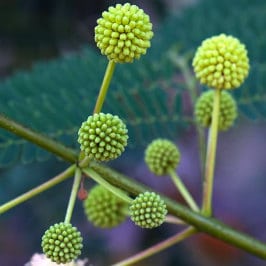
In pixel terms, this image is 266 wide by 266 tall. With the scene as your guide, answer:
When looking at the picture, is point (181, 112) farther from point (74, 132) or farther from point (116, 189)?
point (116, 189)

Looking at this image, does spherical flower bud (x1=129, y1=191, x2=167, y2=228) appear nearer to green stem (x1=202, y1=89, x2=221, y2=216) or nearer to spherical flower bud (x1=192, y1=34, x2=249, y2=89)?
green stem (x1=202, y1=89, x2=221, y2=216)

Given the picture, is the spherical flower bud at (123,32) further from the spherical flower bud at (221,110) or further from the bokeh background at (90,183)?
the bokeh background at (90,183)

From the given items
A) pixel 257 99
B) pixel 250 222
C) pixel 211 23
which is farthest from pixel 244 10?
pixel 250 222

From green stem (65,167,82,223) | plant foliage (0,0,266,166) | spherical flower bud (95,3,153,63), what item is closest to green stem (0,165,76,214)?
green stem (65,167,82,223)

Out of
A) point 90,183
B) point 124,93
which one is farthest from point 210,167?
point 90,183

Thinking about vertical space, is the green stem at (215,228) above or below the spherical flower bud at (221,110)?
below

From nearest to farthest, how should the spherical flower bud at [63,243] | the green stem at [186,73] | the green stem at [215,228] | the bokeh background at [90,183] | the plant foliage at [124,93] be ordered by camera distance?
1. the spherical flower bud at [63,243]
2. the green stem at [215,228]
3. the plant foliage at [124,93]
4. the green stem at [186,73]
5. the bokeh background at [90,183]

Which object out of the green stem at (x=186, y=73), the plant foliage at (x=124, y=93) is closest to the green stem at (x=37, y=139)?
the plant foliage at (x=124, y=93)

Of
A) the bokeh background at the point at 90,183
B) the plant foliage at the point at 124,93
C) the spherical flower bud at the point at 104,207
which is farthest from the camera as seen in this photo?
the bokeh background at the point at 90,183
